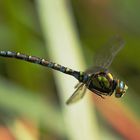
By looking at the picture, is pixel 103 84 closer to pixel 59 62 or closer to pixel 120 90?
pixel 120 90

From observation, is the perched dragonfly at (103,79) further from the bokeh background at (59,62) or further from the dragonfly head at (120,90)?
the bokeh background at (59,62)

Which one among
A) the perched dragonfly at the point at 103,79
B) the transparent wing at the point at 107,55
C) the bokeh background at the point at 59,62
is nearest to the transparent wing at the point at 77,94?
the perched dragonfly at the point at 103,79

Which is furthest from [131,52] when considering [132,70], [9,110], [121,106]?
[9,110]

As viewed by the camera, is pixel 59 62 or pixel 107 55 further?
pixel 59 62

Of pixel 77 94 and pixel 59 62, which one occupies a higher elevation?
pixel 59 62

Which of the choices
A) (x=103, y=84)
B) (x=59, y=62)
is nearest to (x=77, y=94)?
(x=103, y=84)

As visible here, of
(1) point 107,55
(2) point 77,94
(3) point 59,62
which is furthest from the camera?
(3) point 59,62

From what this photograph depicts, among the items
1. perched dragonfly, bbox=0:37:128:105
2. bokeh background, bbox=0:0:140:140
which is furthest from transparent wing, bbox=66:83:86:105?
bokeh background, bbox=0:0:140:140
